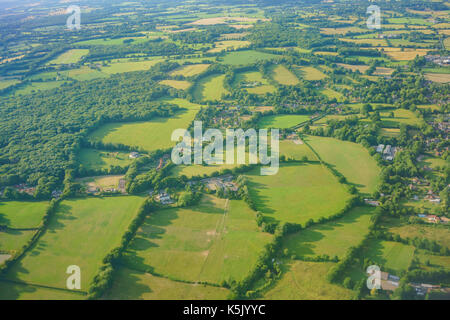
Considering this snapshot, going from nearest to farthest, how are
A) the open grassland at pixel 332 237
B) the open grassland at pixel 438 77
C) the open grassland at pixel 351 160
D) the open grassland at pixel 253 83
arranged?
the open grassland at pixel 332 237
the open grassland at pixel 351 160
the open grassland at pixel 438 77
the open grassland at pixel 253 83

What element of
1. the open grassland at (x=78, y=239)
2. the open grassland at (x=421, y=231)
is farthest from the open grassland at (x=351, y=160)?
the open grassland at (x=78, y=239)

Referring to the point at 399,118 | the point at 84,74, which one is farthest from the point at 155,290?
the point at 84,74

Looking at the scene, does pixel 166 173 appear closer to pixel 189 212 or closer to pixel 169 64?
pixel 189 212

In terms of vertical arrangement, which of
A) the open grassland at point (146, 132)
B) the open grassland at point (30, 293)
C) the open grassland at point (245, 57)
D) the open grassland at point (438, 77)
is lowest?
the open grassland at point (30, 293)

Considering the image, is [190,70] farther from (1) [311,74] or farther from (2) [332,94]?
(2) [332,94]

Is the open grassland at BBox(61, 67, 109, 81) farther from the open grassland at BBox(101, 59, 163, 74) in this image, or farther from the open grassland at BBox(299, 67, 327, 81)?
the open grassland at BBox(299, 67, 327, 81)

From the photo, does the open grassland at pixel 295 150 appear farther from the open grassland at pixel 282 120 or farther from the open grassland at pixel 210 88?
the open grassland at pixel 210 88
